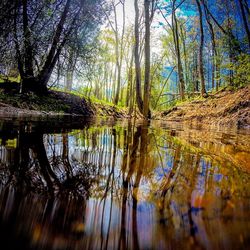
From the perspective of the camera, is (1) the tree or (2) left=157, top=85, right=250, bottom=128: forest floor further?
(2) left=157, top=85, right=250, bottom=128: forest floor

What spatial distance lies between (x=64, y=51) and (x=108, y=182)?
7090mm

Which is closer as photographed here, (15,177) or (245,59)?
(15,177)

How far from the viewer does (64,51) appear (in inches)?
274

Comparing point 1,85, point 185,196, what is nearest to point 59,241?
point 185,196

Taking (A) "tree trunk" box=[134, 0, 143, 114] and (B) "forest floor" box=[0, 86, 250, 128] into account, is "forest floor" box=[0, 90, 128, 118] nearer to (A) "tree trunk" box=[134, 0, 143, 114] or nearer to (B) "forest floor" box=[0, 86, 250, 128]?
(B) "forest floor" box=[0, 86, 250, 128]

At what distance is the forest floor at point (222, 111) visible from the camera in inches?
253

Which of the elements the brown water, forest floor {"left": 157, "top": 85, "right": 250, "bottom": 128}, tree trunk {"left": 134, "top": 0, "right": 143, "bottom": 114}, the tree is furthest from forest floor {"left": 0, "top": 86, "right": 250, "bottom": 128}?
the brown water

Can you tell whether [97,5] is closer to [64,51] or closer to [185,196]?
[64,51]

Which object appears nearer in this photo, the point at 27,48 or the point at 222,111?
the point at 27,48

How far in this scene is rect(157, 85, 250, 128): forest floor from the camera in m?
6.43

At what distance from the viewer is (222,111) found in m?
7.27

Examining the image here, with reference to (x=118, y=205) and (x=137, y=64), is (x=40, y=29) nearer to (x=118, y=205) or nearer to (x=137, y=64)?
(x=137, y=64)

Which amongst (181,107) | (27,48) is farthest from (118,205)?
(181,107)

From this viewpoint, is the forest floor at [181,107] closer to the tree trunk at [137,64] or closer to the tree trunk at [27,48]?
the tree trunk at [27,48]
